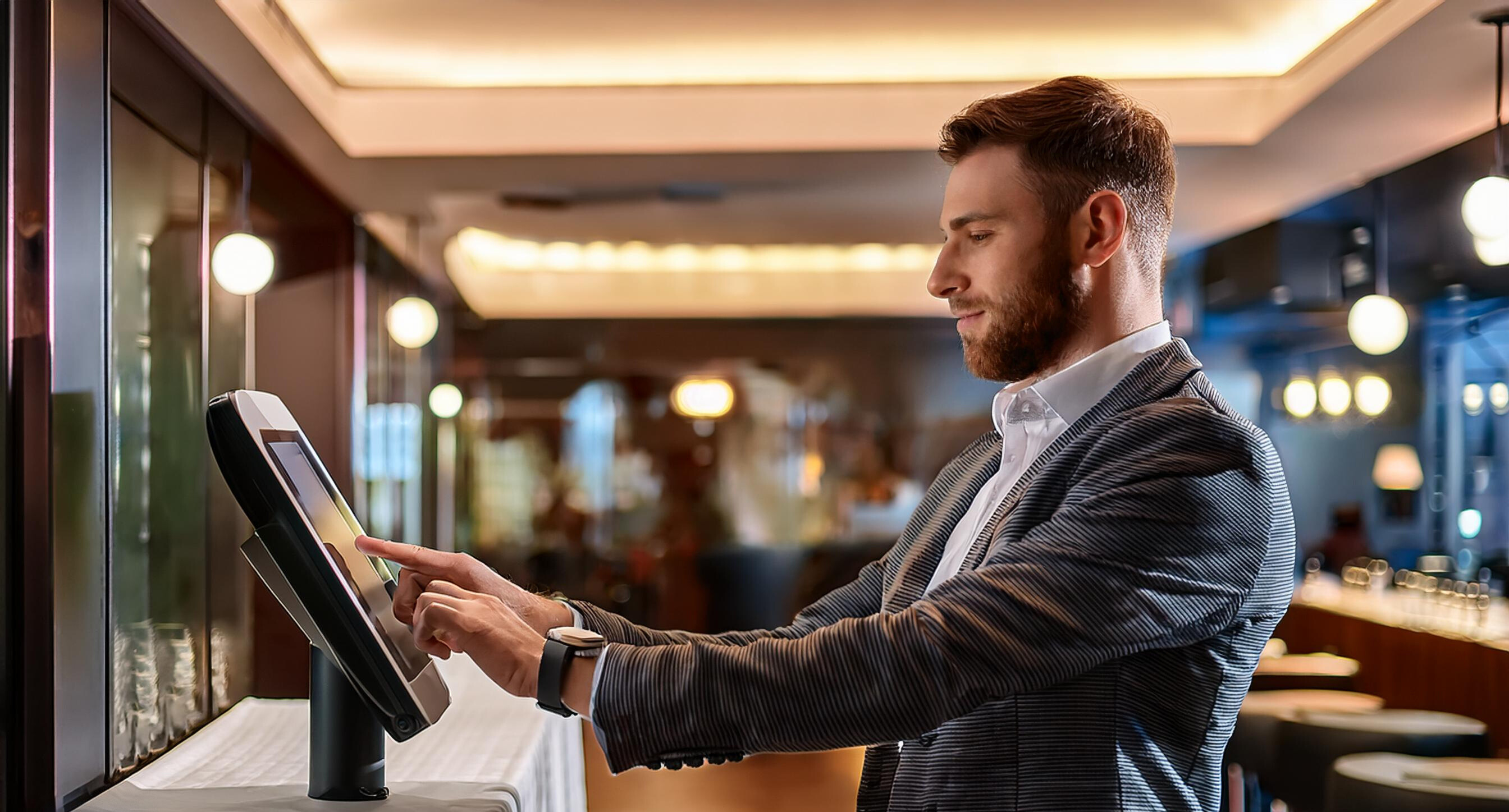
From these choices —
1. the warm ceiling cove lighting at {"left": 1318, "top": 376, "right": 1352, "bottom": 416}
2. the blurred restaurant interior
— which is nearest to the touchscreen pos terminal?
the blurred restaurant interior

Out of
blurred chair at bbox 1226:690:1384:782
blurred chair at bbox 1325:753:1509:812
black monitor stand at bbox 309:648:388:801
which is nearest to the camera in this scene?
black monitor stand at bbox 309:648:388:801

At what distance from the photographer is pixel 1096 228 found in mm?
1160

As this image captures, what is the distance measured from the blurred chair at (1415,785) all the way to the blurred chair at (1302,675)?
3.31ft

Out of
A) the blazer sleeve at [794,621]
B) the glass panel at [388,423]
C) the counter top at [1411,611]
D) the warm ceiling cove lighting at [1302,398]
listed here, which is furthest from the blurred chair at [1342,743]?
the warm ceiling cove lighting at [1302,398]

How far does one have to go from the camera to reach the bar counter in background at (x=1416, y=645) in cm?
347

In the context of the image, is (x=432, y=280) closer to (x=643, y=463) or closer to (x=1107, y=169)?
(x=643, y=463)

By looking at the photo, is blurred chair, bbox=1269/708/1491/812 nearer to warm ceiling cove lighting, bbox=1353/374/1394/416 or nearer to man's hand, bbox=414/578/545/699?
man's hand, bbox=414/578/545/699

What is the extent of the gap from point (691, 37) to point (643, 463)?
4.43 meters

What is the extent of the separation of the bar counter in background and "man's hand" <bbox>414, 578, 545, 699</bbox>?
3392 millimetres

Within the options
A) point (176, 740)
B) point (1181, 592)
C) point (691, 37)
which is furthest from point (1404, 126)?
point (176, 740)

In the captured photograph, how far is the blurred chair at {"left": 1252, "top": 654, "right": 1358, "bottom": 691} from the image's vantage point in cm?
397

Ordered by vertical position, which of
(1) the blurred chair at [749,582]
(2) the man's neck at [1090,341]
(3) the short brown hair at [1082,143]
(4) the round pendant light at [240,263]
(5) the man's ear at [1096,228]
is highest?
(4) the round pendant light at [240,263]

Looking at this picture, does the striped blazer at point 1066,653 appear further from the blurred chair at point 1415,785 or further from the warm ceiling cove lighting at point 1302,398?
the warm ceiling cove lighting at point 1302,398

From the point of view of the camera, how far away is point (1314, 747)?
3174 millimetres
